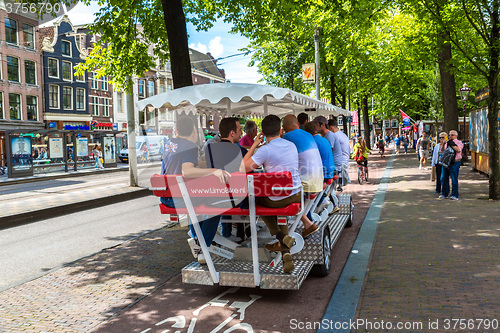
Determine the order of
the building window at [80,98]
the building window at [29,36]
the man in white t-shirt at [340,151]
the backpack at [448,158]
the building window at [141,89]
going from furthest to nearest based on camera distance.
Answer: the building window at [141,89] → the building window at [80,98] → the building window at [29,36] → the backpack at [448,158] → the man in white t-shirt at [340,151]

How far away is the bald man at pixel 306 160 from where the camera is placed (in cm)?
530

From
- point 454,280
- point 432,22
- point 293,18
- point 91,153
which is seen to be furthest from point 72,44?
point 454,280

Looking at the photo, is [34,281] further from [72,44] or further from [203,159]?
[72,44]

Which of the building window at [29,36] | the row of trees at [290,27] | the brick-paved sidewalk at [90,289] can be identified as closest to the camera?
the brick-paved sidewalk at [90,289]

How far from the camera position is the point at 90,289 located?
17.3 ft

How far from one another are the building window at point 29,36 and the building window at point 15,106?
409 centimetres

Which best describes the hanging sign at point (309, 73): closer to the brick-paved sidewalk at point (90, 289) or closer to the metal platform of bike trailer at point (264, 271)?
the brick-paved sidewalk at point (90, 289)

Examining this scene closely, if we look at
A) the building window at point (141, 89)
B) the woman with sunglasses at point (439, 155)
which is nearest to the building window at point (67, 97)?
the building window at point (141, 89)

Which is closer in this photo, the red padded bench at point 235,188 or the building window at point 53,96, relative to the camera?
the red padded bench at point 235,188

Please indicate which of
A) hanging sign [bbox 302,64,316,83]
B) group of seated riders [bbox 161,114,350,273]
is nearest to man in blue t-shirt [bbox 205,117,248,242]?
group of seated riders [bbox 161,114,350,273]

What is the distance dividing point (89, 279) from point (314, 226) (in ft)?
9.88

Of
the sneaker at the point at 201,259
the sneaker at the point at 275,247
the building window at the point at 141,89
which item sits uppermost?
the building window at the point at 141,89

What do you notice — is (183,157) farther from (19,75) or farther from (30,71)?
(30,71)

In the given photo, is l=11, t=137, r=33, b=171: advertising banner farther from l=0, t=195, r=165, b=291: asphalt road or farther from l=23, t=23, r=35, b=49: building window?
l=0, t=195, r=165, b=291: asphalt road
